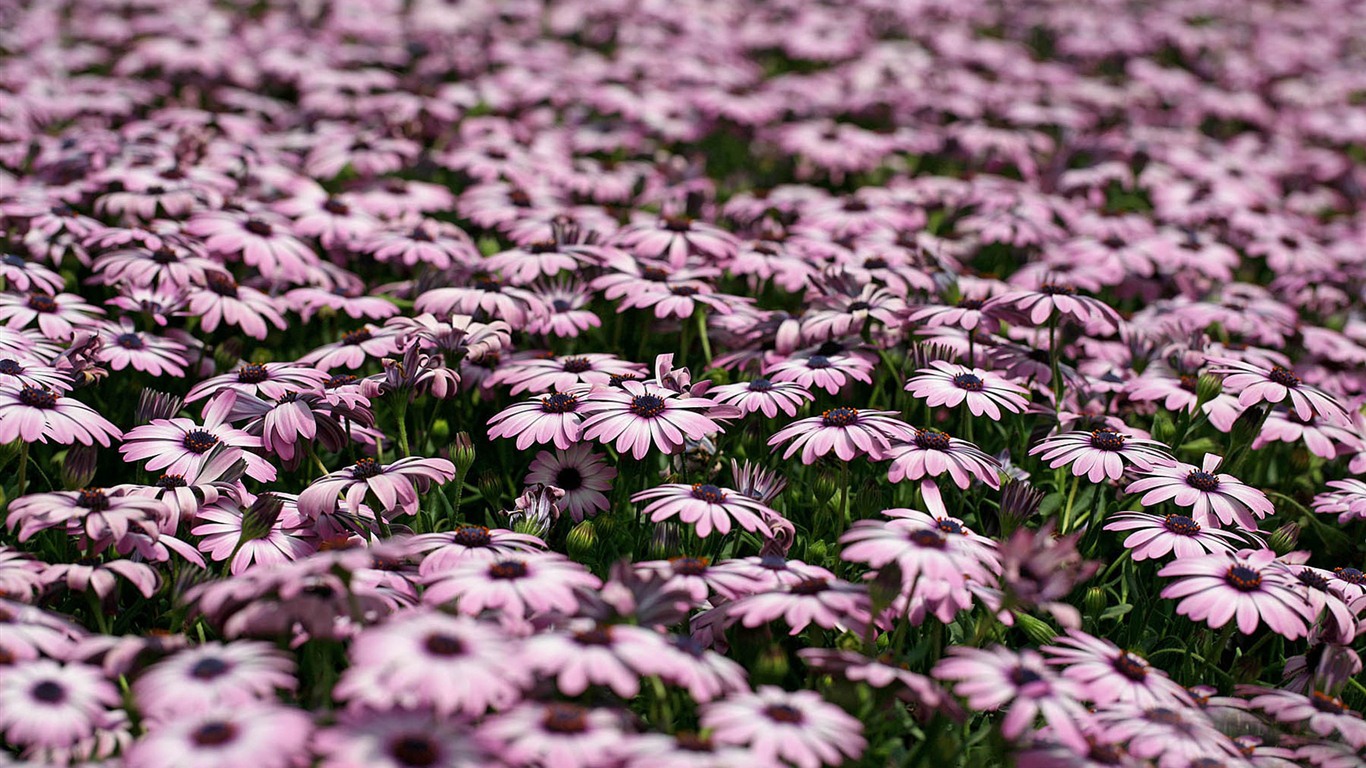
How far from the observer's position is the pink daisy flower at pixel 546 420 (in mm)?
3346

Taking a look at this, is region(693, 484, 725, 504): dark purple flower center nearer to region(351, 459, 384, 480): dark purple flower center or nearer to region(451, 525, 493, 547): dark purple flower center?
region(451, 525, 493, 547): dark purple flower center

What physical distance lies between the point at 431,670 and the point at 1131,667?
1592 millimetres

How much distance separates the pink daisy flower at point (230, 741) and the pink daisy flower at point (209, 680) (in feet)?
0.17

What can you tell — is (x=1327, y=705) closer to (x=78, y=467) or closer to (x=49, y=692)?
(x=49, y=692)

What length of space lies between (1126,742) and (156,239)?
3.56m

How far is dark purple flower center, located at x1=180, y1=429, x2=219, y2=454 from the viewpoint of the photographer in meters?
3.23

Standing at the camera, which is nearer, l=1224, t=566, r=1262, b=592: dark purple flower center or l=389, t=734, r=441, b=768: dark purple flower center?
l=389, t=734, r=441, b=768: dark purple flower center

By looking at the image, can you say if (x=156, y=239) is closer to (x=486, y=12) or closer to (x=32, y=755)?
(x=32, y=755)

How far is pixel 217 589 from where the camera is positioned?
7.86ft

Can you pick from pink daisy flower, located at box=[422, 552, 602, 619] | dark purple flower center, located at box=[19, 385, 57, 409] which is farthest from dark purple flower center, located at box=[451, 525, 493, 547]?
dark purple flower center, located at box=[19, 385, 57, 409]

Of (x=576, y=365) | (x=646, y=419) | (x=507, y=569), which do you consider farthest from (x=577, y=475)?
(x=507, y=569)

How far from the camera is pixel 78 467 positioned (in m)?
3.01

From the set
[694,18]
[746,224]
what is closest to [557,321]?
[746,224]

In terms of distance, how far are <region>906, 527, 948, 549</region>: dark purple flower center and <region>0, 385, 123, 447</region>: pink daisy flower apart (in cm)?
208
